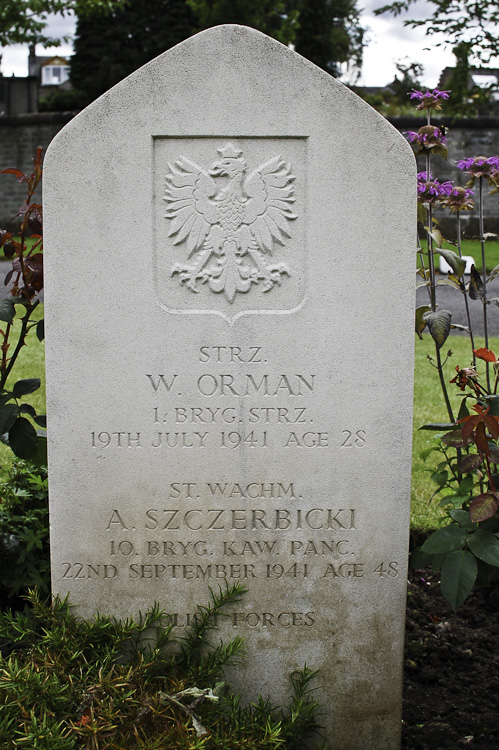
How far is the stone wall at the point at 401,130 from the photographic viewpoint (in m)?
18.8

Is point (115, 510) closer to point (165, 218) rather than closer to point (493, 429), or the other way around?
point (165, 218)

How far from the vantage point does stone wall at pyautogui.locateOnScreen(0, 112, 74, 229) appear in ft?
65.7

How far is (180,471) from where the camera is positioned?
261cm

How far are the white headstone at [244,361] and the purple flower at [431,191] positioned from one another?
911 millimetres

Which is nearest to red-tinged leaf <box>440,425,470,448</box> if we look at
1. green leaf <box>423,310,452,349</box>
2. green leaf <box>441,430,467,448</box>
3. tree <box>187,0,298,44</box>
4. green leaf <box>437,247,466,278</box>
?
green leaf <box>441,430,467,448</box>

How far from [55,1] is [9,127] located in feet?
18.5

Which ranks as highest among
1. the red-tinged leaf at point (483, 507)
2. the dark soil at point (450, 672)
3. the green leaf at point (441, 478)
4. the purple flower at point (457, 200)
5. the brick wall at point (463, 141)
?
the brick wall at point (463, 141)

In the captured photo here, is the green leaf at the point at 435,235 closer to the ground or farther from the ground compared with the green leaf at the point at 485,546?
farther from the ground

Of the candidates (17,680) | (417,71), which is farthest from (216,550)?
(417,71)

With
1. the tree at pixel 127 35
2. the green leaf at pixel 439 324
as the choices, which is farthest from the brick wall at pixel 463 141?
the green leaf at pixel 439 324

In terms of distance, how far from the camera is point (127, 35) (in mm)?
27188

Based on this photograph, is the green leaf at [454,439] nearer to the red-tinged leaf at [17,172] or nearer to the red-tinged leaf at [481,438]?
the red-tinged leaf at [481,438]

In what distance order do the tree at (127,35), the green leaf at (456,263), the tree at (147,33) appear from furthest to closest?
the tree at (127,35)
the tree at (147,33)
the green leaf at (456,263)

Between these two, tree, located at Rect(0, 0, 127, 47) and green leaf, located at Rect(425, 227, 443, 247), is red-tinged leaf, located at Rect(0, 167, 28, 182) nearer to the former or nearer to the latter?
green leaf, located at Rect(425, 227, 443, 247)
